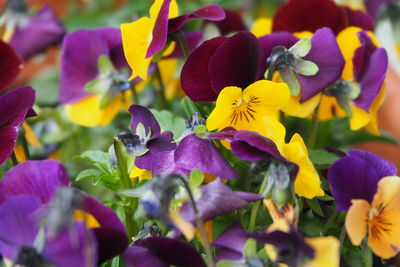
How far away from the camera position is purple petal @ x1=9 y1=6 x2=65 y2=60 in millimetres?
1169

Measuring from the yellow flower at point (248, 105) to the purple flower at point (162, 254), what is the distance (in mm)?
135

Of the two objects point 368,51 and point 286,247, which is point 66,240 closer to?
point 286,247

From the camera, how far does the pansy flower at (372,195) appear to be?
23.3 inches

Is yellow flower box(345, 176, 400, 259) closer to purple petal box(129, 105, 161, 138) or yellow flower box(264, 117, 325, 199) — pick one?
yellow flower box(264, 117, 325, 199)

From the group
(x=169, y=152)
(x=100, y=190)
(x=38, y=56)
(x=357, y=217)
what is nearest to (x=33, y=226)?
(x=169, y=152)

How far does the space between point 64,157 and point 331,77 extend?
55cm

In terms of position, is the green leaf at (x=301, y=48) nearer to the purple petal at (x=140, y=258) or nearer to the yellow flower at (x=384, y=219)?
the yellow flower at (x=384, y=219)

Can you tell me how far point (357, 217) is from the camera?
56 centimetres

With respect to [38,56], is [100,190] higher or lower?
lower

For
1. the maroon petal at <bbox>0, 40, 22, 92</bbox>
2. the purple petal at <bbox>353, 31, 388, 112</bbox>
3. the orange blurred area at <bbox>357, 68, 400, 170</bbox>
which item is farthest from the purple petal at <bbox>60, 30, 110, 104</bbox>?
the orange blurred area at <bbox>357, 68, 400, 170</bbox>

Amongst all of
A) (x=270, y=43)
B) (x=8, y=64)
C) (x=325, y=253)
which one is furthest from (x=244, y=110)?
(x=8, y=64)

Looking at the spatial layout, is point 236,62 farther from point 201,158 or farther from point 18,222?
point 18,222

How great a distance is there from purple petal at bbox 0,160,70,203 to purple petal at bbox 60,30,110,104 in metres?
0.35

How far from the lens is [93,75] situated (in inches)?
35.9
